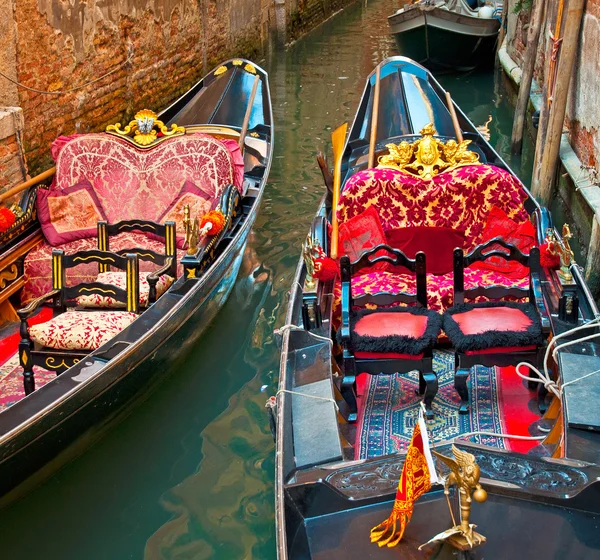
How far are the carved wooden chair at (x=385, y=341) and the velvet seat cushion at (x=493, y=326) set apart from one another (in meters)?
0.06

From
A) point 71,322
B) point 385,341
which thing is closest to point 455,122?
point 385,341

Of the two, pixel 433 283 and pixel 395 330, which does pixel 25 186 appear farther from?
pixel 395 330

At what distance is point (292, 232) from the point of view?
16.0ft

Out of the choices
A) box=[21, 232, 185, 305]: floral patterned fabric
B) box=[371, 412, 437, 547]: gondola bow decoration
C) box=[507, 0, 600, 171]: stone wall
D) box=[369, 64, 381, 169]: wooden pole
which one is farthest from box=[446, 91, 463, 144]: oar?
box=[371, 412, 437, 547]: gondola bow decoration

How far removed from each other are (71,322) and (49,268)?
0.75 meters

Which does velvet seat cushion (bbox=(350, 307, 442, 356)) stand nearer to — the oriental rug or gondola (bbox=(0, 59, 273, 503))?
the oriental rug

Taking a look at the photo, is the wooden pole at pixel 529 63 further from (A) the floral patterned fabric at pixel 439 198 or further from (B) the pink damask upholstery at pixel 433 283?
(B) the pink damask upholstery at pixel 433 283

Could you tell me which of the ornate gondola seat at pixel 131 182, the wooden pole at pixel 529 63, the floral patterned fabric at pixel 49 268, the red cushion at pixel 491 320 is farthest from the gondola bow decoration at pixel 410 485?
the wooden pole at pixel 529 63

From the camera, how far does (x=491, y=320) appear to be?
2.59 meters

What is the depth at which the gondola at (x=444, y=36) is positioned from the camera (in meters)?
8.81

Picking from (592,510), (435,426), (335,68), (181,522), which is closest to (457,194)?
(435,426)

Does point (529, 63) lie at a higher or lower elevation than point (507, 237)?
higher

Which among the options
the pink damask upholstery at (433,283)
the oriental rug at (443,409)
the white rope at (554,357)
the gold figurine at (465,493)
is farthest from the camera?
the pink damask upholstery at (433,283)

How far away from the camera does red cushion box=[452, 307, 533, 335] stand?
2543 millimetres
